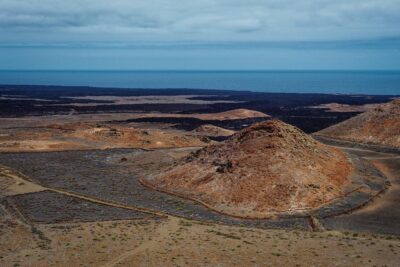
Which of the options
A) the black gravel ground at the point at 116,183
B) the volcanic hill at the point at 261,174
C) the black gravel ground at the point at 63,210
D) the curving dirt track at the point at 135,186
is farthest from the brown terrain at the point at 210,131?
the black gravel ground at the point at 63,210

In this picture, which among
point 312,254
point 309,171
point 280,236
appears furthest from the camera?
point 309,171

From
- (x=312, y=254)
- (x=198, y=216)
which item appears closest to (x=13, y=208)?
(x=198, y=216)

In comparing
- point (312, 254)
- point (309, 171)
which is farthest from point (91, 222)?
point (309, 171)

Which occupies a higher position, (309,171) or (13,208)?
(309,171)

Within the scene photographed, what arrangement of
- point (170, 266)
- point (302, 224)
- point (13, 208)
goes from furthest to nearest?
point (13, 208) → point (302, 224) → point (170, 266)

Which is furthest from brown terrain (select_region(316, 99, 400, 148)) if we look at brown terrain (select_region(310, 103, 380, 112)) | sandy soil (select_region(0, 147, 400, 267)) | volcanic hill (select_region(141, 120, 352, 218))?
brown terrain (select_region(310, 103, 380, 112))

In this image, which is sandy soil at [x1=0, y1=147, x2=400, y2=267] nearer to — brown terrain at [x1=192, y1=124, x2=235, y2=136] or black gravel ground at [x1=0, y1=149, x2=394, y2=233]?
Answer: black gravel ground at [x1=0, y1=149, x2=394, y2=233]

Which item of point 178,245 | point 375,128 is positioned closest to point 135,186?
point 178,245

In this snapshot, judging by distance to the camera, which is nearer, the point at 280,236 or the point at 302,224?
the point at 280,236

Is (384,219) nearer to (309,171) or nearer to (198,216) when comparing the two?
(309,171)
